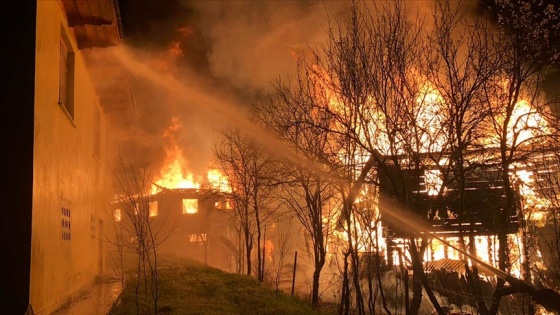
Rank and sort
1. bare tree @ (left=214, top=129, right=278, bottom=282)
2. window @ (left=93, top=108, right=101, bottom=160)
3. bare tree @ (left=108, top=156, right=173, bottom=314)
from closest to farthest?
bare tree @ (left=108, top=156, right=173, bottom=314) → window @ (left=93, top=108, right=101, bottom=160) → bare tree @ (left=214, top=129, right=278, bottom=282)

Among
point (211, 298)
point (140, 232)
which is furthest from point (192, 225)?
point (140, 232)

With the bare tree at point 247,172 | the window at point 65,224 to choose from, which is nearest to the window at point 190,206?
the bare tree at point 247,172

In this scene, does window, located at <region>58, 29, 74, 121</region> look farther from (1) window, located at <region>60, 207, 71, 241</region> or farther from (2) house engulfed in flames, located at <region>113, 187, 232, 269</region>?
(2) house engulfed in flames, located at <region>113, 187, 232, 269</region>

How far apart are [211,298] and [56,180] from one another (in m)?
5.45

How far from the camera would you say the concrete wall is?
25.1 feet

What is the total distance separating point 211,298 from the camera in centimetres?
1287

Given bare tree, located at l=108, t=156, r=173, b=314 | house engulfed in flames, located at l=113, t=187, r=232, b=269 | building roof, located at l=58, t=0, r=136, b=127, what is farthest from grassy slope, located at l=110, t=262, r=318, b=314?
house engulfed in flames, located at l=113, t=187, r=232, b=269

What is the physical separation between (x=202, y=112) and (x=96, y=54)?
34.3 metres

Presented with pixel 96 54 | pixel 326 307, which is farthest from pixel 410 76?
pixel 326 307

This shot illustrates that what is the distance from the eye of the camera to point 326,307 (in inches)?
655

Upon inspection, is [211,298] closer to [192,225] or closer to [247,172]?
[247,172]

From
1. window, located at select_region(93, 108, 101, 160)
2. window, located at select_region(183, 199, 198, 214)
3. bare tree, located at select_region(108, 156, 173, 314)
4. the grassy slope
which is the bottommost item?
the grassy slope

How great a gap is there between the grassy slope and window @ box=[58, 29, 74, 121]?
4.41 meters

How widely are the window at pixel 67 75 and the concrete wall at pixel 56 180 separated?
7.0 inches
